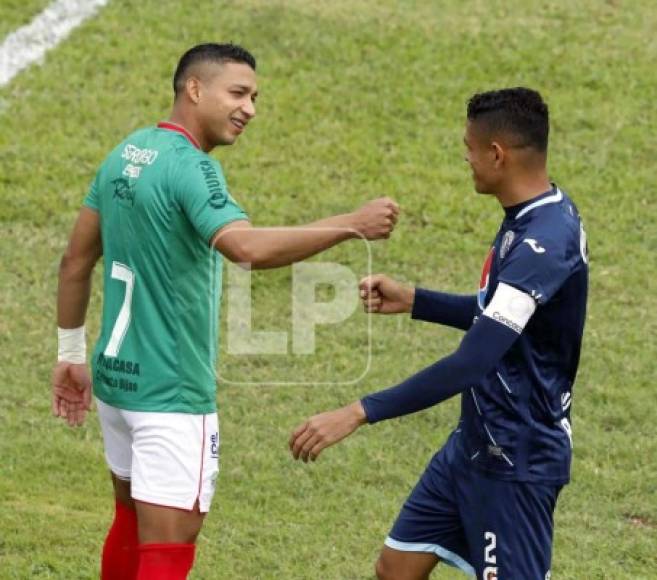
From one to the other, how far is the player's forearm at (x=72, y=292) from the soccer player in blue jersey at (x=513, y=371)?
1439mm

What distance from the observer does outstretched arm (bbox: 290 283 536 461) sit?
630cm

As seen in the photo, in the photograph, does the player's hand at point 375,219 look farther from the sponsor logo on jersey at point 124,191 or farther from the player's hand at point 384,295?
the sponsor logo on jersey at point 124,191

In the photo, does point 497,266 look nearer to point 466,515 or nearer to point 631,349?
point 466,515

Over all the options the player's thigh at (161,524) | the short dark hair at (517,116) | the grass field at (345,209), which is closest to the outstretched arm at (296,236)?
the short dark hair at (517,116)

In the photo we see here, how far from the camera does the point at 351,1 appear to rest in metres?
15.9

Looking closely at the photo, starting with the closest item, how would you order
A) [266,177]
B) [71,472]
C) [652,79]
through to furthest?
[71,472], [266,177], [652,79]

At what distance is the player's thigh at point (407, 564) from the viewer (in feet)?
23.3

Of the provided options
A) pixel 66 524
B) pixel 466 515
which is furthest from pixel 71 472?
pixel 466 515

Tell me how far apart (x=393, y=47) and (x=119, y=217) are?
8602 mm

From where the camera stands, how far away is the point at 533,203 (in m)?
6.57

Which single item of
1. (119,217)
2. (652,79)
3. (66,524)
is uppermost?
(652,79)

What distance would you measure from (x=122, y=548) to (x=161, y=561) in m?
0.58

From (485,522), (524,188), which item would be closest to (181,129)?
(524,188)

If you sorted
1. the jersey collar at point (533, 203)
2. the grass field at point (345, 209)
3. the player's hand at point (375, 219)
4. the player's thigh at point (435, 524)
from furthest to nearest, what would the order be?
1. the grass field at point (345, 209)
2. the player's thigh at point (435, 524)
3. the jersey collar at point (533, 203)
4. the player's hand at point (375, 219)
